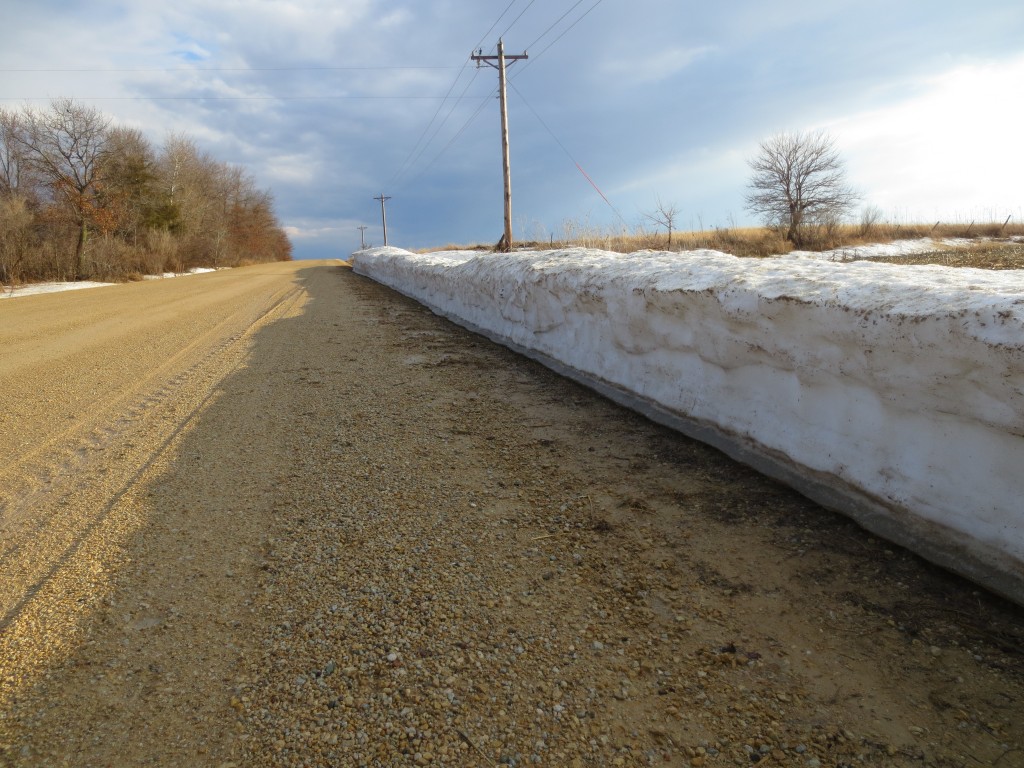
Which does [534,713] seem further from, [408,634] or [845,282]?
[845,282]

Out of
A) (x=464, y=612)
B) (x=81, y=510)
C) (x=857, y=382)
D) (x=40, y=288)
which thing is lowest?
(x=464, y=612)

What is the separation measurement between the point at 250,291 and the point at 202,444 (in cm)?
1465

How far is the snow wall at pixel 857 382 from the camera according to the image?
227 centimetres

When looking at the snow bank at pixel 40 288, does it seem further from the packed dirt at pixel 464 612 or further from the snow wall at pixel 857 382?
the snow wall at pixel 857 382

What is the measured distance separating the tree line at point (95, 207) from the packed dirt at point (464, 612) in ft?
80.3

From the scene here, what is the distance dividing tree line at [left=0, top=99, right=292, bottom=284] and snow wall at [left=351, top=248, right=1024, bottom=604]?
84.2ft

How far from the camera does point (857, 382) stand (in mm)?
2852

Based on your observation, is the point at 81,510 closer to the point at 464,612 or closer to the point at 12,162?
the point at 464,612

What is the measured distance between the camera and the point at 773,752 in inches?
67.2

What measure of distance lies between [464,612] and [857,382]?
7.22 ft

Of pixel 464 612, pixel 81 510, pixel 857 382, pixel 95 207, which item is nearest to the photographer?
pixel 464 612

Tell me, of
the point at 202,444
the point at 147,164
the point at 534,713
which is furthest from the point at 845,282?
the point at 147,164

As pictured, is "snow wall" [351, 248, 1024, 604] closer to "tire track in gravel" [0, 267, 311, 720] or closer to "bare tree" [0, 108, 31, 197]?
"tire track in gravel" [0, 267, 311, 720]

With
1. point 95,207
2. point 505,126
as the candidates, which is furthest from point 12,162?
point 505,126
